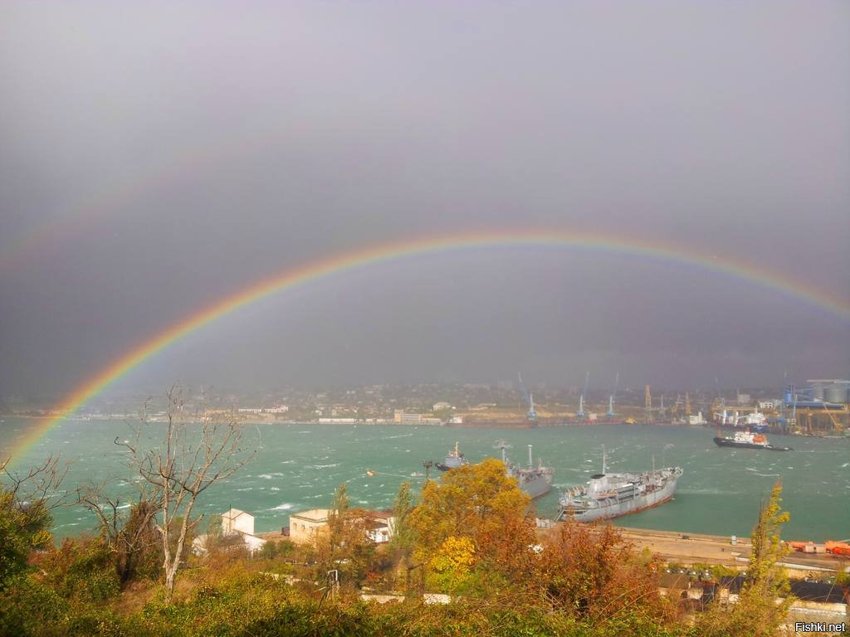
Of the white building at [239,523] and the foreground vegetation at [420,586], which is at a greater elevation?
the foreground vegetation at [420,586]

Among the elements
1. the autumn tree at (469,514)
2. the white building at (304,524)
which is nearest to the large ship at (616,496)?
the white building at (304,524)

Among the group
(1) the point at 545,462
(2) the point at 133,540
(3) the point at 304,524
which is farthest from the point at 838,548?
(1) the point at 545,462

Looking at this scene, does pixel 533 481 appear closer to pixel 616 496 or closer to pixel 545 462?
pixel 616 496

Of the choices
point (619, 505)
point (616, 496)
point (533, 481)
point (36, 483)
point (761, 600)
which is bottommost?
point (619, 505)

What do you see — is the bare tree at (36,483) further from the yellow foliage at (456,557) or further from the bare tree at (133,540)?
the yellow foliage at (456,557)

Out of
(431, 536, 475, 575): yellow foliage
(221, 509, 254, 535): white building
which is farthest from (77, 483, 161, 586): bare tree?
(221, 509, 254, 535): white building

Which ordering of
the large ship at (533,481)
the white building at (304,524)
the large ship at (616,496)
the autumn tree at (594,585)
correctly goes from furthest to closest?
the large ship at (533,481) < the large ship at (616,496) < the white building at (304,524) < the autumn tree at (594,585)

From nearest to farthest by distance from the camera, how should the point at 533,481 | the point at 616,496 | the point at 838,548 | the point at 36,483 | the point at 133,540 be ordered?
the point at 133,540 → the point at 36,483 → the point at 838,548 → the point at 616,496 → the point at 533,481
